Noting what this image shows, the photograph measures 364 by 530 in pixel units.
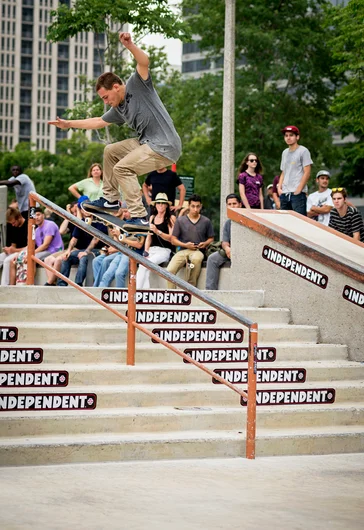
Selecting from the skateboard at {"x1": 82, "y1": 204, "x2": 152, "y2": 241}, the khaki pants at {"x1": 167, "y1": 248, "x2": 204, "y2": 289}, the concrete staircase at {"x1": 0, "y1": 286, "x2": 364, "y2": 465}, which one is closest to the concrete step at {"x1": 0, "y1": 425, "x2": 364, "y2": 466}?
the concrete staircase at {"x1": 0, "y1": 286, "x2": 364, "y2": 465}

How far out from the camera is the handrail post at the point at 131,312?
8734mm

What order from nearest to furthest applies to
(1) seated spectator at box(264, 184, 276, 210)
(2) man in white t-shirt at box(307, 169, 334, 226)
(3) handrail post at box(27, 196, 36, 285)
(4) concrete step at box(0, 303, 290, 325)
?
(4) concrete step at box(0, 303, 290, 325) → (3) handrail post at box(27, 196, 36, 285) → (2) man in white t-shirt at box(307, 169, 334, 226) → (1) seated spectator at box(264, 184, 276, 210)

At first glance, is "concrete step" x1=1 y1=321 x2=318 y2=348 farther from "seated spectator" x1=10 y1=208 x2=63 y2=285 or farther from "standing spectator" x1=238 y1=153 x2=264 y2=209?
"standing spectator" x1=238 y1=153 x2=264 y2=209

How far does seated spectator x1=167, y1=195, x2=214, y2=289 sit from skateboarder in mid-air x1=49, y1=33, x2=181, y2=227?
8.89ft

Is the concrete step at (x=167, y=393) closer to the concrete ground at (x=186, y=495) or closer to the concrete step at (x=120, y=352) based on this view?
the concrete step at (x=120, y=352)

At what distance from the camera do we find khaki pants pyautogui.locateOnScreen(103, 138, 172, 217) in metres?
9.12

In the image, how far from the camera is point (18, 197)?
14.6 meters

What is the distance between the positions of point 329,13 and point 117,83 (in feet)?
74.8

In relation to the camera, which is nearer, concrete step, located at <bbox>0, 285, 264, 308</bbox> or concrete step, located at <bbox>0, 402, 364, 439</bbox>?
concrete step, located at <bbox>0, 402, 364, 439</bbox>

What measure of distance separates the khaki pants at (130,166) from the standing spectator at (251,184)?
4055mm

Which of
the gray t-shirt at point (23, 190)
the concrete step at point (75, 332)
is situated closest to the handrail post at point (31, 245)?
the concrete step at point (75, 332)

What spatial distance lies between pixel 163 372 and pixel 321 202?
243 inches

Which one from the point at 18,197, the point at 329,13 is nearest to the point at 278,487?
the point at 18,197

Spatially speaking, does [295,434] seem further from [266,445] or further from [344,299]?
[344,299]
